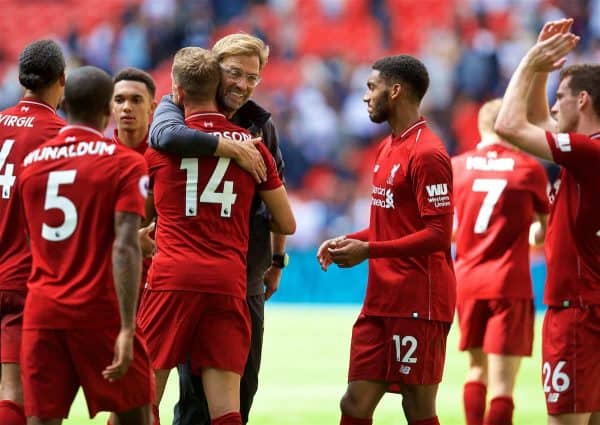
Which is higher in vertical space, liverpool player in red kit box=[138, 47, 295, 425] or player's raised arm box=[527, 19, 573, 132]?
player's raised arm box=[527, 19, 573, 132]

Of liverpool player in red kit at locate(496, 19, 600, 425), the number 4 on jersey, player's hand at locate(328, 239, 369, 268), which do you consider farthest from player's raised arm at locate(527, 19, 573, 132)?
the number 4 on jersey

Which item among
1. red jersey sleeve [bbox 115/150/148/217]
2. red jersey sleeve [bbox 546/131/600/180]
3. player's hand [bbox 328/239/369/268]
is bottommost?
player's hand [bbox 328/239/369/268]

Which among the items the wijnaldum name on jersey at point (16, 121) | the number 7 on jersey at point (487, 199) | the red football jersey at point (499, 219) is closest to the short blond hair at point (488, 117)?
the red football jersey at point (499, 219)

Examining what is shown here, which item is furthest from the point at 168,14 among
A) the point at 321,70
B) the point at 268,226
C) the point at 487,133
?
the point at 268,226

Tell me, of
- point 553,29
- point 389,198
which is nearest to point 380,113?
point 389,198

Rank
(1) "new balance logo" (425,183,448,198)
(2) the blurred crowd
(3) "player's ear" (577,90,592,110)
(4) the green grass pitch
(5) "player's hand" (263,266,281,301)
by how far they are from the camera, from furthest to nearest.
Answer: (2) the blurred crowd < (4) the green grass pitch < (5) "player's hand" (263,266,281,301) < (1) "new balance logo" (425,183,448,198) < (3) "player's ear" (577,90,592,110)

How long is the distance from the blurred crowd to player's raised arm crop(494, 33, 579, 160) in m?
13.3

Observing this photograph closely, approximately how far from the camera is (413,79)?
6125 millimetres

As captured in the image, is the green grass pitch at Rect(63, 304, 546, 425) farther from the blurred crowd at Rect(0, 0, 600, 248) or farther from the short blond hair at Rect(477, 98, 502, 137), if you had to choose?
the blurred crowd at Rect(0, 0, 600, 248)

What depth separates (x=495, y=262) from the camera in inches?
320

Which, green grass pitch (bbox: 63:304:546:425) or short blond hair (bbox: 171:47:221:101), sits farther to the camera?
green grass pitch (bbox: 63:304:546:425)

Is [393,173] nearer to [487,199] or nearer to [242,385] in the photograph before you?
[242,385]

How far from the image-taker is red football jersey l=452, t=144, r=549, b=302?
8039 millimetres

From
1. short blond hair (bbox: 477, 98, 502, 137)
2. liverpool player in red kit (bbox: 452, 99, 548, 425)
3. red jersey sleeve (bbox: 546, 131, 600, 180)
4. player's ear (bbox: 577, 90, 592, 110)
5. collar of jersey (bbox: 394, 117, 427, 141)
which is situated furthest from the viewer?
short blond hair (bbox: 477, 98, 502, 137)
